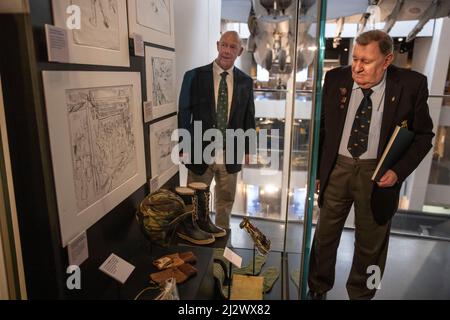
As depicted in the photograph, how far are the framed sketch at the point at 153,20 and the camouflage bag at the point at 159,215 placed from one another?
2.29 feet

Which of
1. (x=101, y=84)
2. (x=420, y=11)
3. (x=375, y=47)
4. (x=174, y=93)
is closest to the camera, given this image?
(x=101, y=84)

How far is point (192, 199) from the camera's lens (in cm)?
163

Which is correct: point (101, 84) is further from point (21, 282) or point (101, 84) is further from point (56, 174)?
point (21, 282)

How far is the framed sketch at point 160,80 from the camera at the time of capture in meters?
1.60

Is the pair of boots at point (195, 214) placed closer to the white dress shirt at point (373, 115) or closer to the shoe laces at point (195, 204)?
the shoe laces at point (195, 204)

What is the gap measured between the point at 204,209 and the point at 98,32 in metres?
0.95

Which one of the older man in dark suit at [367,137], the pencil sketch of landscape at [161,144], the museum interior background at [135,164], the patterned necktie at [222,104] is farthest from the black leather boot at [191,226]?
the older man in dark suit at [367,137]

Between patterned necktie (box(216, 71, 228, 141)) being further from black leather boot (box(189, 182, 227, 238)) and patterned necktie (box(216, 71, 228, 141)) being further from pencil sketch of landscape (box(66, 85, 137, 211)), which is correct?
pencil sketch of landscape (box(66, 85, 137, 211))

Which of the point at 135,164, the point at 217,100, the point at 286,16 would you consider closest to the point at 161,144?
the point at 135,164

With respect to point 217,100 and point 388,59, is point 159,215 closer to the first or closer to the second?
point 217,100

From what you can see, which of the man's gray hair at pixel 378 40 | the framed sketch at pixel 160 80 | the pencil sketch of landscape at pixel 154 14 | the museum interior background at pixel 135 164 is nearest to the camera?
the museum interior background at pixel 135 164

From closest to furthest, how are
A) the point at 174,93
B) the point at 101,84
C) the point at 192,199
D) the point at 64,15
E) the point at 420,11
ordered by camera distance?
the point at 64,15 → the point at 101,84 → the point at 192,199 → the point at 174,93 → the point at 420,11
